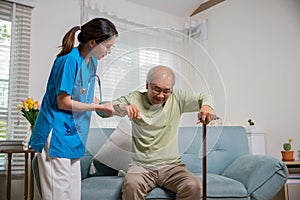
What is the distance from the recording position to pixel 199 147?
163 cm

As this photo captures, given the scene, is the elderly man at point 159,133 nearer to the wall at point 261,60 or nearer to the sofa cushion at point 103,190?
the sofa cushion at point 103,190

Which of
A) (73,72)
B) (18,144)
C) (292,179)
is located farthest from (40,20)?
(292,179)

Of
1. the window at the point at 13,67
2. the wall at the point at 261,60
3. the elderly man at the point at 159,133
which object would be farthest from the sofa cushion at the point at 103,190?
the wall at the point at 261,60

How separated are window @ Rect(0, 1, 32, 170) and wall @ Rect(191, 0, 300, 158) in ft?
5.62

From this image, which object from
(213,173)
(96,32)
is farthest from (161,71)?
(213,173)

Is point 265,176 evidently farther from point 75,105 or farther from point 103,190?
point 75,105

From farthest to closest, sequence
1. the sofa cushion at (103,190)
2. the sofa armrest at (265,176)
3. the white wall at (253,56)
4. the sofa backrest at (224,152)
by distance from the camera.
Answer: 1. the white wall at (253,56)
2. the sofa backrest at (224,152)
3. the sofa armrest at (265,176)
4. the sofa cushion at (103,190)

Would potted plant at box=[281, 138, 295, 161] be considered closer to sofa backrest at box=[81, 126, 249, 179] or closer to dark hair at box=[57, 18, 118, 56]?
sofa backrest at box=[81, 126, 249, 179]

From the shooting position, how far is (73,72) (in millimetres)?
1239

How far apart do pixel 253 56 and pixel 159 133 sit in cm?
213

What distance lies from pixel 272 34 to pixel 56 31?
2.00 meters

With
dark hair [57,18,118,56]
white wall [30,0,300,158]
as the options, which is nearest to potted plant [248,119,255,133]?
white wall [30,0,300,158]

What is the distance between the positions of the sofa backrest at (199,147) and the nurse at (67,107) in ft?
0.46

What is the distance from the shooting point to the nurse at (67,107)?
1.23 m
